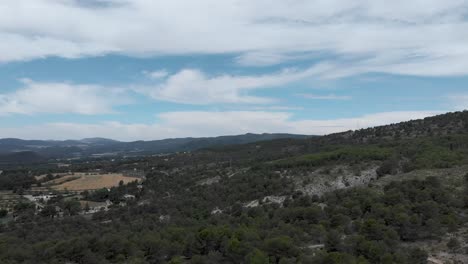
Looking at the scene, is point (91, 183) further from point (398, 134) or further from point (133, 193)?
point (398, 134)

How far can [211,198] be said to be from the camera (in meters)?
65.6

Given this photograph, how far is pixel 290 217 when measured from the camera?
40250 mm

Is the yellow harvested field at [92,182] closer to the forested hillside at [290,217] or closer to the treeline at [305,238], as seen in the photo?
the forested hillside at [290,217]

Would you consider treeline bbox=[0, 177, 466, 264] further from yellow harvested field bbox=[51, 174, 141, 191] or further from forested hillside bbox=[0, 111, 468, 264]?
yellow harvested field bbox=[51, 174, 141, 191]

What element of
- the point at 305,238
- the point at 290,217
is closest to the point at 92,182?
the point at 290,217

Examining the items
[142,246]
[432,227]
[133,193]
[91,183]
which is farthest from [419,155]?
[91,183]

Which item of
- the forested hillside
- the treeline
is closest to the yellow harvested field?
the forested hillside

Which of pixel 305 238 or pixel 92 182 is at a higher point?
pixel 305 238

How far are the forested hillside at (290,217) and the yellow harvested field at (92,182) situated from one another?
17.2m

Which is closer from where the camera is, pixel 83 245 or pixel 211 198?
pixel 83 245

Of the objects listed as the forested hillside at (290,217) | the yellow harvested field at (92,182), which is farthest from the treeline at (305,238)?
the yellow harvested field at (92,182)

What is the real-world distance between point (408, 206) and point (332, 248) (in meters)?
11.7

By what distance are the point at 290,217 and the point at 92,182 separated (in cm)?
8208

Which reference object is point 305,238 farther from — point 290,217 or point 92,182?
point 92,182
